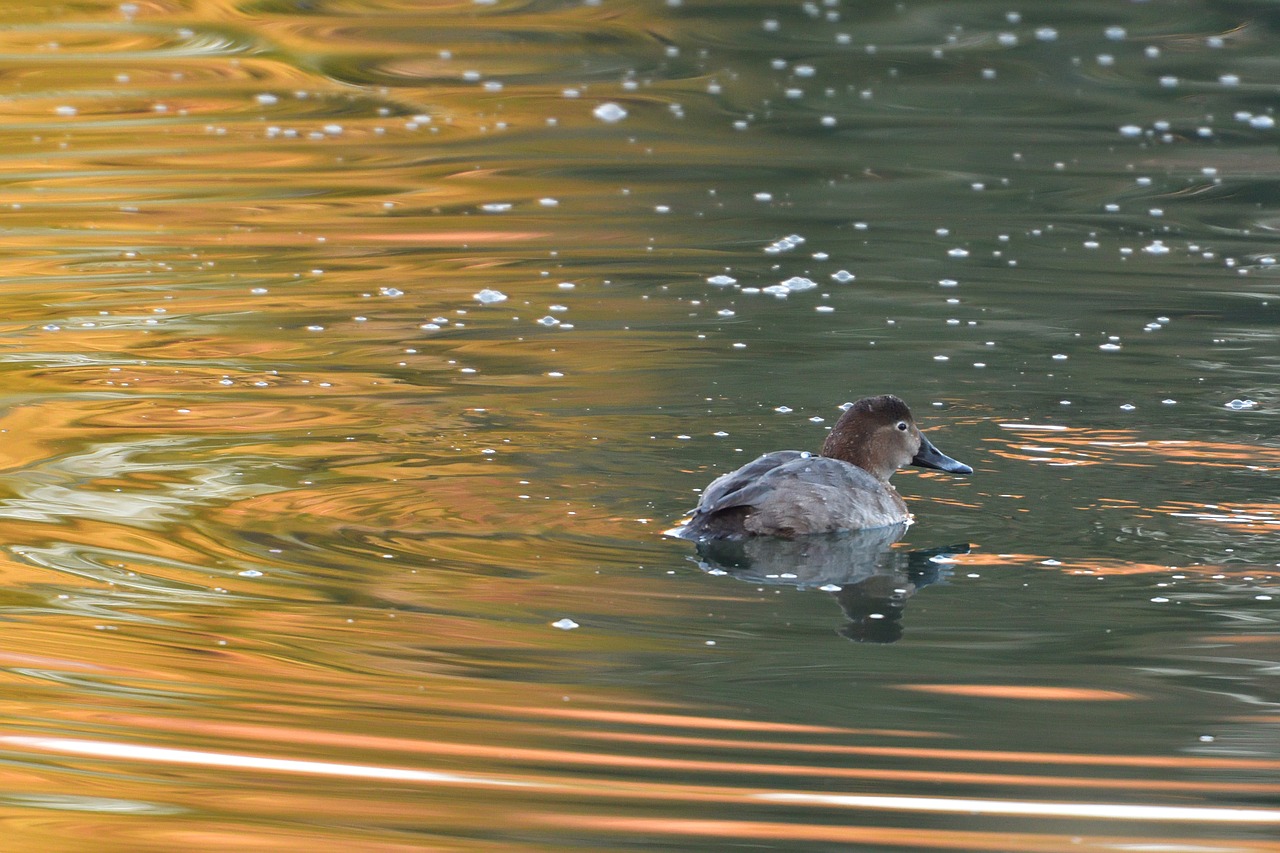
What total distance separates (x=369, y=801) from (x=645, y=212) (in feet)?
30.6

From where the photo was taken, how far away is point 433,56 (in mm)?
18516

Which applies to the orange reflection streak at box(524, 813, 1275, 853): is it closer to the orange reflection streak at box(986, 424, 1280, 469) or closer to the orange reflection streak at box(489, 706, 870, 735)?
the orange reflection streak at box(489, 706, 870, 735)

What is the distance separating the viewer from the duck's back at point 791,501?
7168 mm

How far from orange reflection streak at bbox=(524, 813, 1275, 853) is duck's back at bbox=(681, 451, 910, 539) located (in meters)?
2.40

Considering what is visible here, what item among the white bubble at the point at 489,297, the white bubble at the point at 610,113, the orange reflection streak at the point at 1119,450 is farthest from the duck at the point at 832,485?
the white bubble at the point at 610,113

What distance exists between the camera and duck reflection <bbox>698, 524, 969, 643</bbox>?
22.2 ft

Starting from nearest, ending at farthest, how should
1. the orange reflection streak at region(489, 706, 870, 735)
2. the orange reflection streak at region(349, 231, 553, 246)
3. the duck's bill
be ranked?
the orange reflection streak at region(489, 706, 870, 735), the duck's bill, the orange reflection streak at region(349, 231, 553, 246)

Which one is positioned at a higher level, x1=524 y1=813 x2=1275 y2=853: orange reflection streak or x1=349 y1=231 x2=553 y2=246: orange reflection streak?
x1=349 y1=231 x2=553 y2=246: orange reflection streak

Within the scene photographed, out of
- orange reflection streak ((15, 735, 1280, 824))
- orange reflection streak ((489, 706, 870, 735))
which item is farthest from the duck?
orange reflection streak ((15, 735, 1280, 824))

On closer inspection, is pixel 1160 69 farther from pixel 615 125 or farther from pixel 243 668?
pixel 243 668

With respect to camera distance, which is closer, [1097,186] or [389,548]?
[389,548]

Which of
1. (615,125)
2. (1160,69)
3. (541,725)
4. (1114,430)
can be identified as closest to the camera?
(541,725)

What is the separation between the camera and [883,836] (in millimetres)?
4762

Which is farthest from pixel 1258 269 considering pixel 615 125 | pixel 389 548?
pixel 389 548
